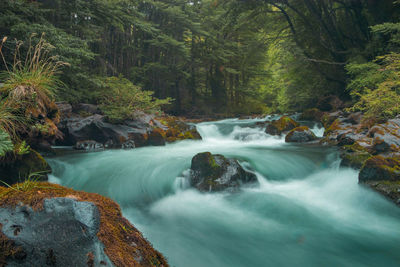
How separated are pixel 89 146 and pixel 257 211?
6.60 metres

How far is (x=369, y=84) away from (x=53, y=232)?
10.5 meters

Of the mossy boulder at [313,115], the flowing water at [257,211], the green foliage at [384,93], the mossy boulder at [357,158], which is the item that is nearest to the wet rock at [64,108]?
the flowing water at [257,211]

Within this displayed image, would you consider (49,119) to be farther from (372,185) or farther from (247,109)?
(247,109)

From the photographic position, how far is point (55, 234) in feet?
4.63

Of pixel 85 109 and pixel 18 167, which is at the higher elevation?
pixel 85 109

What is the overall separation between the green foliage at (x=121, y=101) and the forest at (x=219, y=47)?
1.25 ft

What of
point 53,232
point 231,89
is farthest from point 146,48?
point 53,232

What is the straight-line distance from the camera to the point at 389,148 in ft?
17.1

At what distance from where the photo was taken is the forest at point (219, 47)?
746 centimetres

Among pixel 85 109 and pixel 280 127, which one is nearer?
pixel 85 109

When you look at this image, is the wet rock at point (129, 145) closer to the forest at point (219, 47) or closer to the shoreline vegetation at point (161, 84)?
the shoreline vegetation at point (161, 84)

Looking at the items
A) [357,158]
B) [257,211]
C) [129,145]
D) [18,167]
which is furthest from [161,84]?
Answer: [257,211]

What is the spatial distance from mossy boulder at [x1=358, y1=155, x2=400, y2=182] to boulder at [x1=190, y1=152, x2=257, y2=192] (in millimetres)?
2413

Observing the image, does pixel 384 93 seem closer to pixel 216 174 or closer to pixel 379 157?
pixel 379 157
